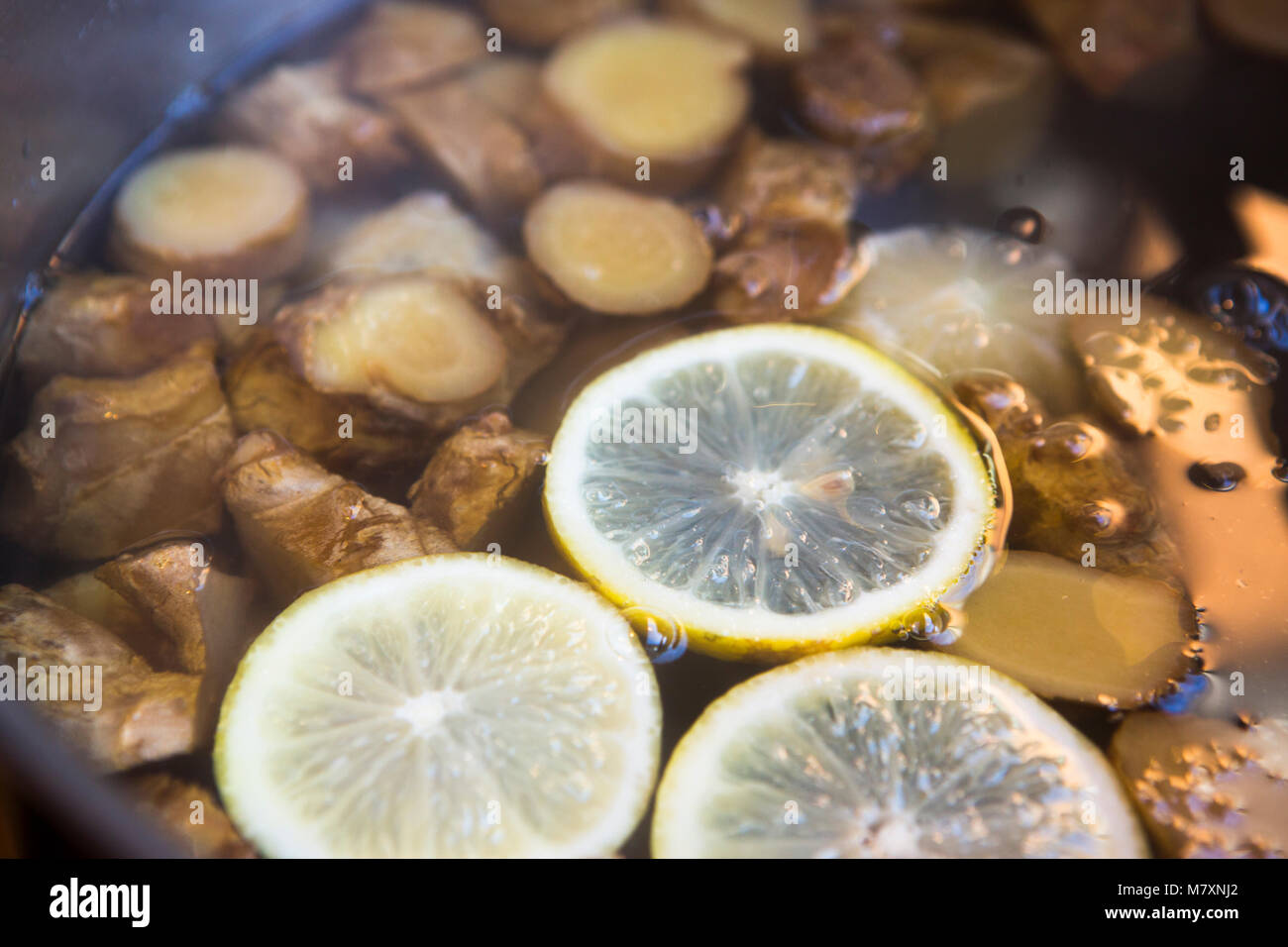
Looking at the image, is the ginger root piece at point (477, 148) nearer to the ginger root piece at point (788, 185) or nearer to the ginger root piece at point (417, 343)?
the ginger root piece at point (417, 343)

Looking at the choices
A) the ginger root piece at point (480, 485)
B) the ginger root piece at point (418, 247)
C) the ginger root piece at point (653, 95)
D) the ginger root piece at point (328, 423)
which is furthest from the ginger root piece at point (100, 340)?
the ginger root piece at point (653, 95)

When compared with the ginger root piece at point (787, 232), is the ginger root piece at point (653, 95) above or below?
above

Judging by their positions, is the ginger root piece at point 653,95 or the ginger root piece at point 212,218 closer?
the ginger root piece at point 212,218

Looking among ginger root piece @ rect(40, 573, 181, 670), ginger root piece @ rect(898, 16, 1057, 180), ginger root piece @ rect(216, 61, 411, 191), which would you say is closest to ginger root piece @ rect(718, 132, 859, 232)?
ginger root piece @ rect(898, 16, 1057, 180)

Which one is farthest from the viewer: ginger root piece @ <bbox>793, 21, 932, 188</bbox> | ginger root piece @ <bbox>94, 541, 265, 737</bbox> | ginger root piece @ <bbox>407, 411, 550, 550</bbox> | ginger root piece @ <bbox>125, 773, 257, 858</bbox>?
ginger root piece @ <bbox>793, 21, 932, 188</bbox>

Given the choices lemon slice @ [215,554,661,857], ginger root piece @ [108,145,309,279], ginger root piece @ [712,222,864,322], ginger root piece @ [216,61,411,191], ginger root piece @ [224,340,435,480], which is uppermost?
ginger root piece @ [216,61,411,191]

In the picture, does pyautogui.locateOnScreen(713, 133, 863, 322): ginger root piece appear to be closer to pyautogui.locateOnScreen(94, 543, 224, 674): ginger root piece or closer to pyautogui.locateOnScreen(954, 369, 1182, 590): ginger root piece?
pyautogui.locateOnScreen(954, 369, 1182, 590): ginger root piece

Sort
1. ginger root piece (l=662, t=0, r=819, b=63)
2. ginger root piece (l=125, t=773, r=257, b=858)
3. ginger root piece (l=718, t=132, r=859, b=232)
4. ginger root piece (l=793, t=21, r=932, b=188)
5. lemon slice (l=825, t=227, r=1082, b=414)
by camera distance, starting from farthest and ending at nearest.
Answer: ginger root piece (l=662, t=0, r=819, b=63) → ginger root piece (l=793, t=21, r=932, b=188) → ginger root piece (l=718, t=132, r=859, b=232) → lemon slice (l=825, t=227, r=1082, b=414) → ginger root piece (l=125, t=773, r=257, b=858)
